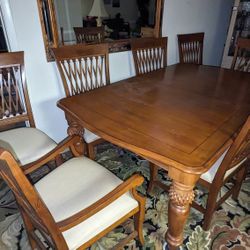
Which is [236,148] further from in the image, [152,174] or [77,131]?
[77,131]

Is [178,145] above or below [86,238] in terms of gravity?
above

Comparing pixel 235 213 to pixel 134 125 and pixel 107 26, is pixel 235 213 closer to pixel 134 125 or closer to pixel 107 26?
pixel 134 125

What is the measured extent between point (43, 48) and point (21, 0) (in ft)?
1.11

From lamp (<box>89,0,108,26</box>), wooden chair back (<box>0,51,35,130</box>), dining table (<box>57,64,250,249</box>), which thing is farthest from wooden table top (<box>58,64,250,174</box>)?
lamp (<box>89,0,108,26</box>)

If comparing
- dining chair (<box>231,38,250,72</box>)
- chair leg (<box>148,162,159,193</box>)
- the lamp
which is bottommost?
chair leg (<box>148,162,159,193</box>)

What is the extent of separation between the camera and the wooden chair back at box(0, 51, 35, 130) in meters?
1.44

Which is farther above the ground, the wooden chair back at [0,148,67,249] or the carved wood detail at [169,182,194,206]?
the wooden chair back at [0,148,67,249]

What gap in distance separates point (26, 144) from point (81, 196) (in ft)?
2.05

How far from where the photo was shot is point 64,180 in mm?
1132

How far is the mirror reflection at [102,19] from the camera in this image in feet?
5.86

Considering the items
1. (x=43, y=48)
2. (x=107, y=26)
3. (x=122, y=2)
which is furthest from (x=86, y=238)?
(x=122, y=2)

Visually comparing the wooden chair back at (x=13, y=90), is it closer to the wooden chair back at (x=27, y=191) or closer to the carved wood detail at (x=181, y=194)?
the wooden chair back at (x=27, y=191)

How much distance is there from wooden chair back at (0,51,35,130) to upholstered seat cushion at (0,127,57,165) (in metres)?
0.11

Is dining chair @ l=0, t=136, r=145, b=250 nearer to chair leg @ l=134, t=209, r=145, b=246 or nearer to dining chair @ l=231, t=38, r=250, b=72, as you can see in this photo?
chair leg @ l=134, t=209, r=145, b=246
